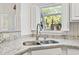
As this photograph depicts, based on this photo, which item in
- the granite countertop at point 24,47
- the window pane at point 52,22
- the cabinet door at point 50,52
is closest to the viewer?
the granite countertop at point 24,47

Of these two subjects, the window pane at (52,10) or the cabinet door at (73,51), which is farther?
the window pane at (52,10)

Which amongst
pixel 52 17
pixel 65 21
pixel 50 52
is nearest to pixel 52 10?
pixel 52 17

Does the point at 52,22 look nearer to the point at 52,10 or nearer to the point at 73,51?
the point at 52,10

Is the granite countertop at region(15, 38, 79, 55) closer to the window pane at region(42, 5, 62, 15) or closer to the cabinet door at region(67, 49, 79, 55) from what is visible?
the cabinet door at region(67, 49, 79, 55)

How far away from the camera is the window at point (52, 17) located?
162 centimetres

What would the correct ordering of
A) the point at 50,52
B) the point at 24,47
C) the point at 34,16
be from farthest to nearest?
the point at 34,16 < the point at 50,52 < the point at 24,47

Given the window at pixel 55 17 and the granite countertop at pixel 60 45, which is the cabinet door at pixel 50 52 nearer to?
the granite countertop at pixel 60 45

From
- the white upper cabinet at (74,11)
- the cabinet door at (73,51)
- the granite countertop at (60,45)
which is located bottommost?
the cabinet door at (73,51)

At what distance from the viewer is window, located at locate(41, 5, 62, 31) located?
5.32ft

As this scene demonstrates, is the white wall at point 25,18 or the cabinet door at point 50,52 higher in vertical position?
the white wall at point 25,18

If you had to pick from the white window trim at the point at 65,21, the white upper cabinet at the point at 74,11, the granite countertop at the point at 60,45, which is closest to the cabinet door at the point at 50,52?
the granite countertop at the point at 60,45

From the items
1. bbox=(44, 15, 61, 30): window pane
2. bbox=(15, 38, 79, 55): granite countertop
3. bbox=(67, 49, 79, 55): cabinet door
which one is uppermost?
bbox=(44, 15, 61, 30): window pane

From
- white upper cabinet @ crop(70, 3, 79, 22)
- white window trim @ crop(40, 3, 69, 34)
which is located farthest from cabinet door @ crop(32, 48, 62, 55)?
white upper cabinet @ crop(70, 3, 79, 22)

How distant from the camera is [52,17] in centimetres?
165
